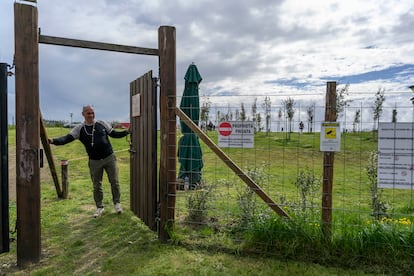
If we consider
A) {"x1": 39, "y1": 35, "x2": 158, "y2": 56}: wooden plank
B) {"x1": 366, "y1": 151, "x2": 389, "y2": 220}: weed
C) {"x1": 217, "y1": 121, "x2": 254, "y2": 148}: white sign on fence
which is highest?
{"x1": 39, "y1": 35, "x2": 158, "y2": 56}: wooden plank

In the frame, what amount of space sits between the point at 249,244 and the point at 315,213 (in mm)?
923

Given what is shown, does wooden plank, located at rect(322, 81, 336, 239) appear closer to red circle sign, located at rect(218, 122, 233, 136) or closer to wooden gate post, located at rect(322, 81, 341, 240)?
wooden gate post, located at rect(322, 81, 341, 240)

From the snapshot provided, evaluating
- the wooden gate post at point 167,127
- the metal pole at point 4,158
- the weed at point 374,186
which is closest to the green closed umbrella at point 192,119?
the wooden gate post at point 167,127

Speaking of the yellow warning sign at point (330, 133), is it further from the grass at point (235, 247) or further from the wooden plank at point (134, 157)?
the wooden plank at point (134, 157)

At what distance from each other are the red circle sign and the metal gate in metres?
0.96

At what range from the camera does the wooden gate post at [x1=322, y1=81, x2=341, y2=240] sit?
351 centimetres

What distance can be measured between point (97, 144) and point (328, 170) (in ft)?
11.7

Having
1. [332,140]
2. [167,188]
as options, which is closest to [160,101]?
[167,188]

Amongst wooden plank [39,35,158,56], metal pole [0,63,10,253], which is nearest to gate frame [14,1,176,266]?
wooden plank [39,35,158,56]

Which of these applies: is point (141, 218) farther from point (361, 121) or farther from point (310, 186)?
point (361, 121)

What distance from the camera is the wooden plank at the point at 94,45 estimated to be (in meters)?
3.69

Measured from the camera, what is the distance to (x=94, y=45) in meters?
3.90

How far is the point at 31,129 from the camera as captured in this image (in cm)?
348

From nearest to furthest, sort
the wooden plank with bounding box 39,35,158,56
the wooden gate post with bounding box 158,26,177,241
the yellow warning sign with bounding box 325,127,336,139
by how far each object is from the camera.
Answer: the yellow warning sign with bounding box 325,127,336,139
the wooden plank with bounding box 39,35,158,56
the wooden gate post with bounding box 158,26,177,241
